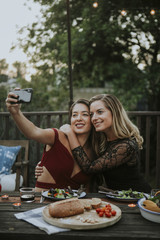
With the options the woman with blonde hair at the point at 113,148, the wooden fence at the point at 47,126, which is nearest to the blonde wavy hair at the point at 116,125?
the woman with blonde hair at the point at 113,148

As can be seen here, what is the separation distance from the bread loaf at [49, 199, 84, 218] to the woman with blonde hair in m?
0.62

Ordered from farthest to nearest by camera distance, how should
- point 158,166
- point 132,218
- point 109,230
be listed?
point 158,166
point 132,218
point 109,230

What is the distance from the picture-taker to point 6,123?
377 centimetres

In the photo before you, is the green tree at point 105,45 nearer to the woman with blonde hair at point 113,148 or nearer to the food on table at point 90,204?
the woman with blonde hair at point 113,148

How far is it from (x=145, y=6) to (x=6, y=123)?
4.12 m

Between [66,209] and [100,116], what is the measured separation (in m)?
0.95

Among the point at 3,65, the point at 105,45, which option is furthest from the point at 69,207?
the point at 105,45

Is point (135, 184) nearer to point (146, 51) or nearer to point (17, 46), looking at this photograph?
point (146, 51)

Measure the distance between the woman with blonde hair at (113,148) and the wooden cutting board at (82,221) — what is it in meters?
0.66

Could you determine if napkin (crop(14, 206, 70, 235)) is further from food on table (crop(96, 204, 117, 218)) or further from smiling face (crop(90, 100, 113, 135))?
smiling face (crop(90, 100, 113, 135))

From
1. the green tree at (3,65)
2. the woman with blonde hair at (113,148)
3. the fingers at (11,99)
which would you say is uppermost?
the green tree at (3,65)

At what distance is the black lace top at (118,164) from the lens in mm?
1899

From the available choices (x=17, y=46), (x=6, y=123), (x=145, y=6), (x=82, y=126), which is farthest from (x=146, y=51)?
(x=82, y=126)

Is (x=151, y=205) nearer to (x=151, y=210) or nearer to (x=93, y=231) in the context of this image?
(x=151, y=210)
